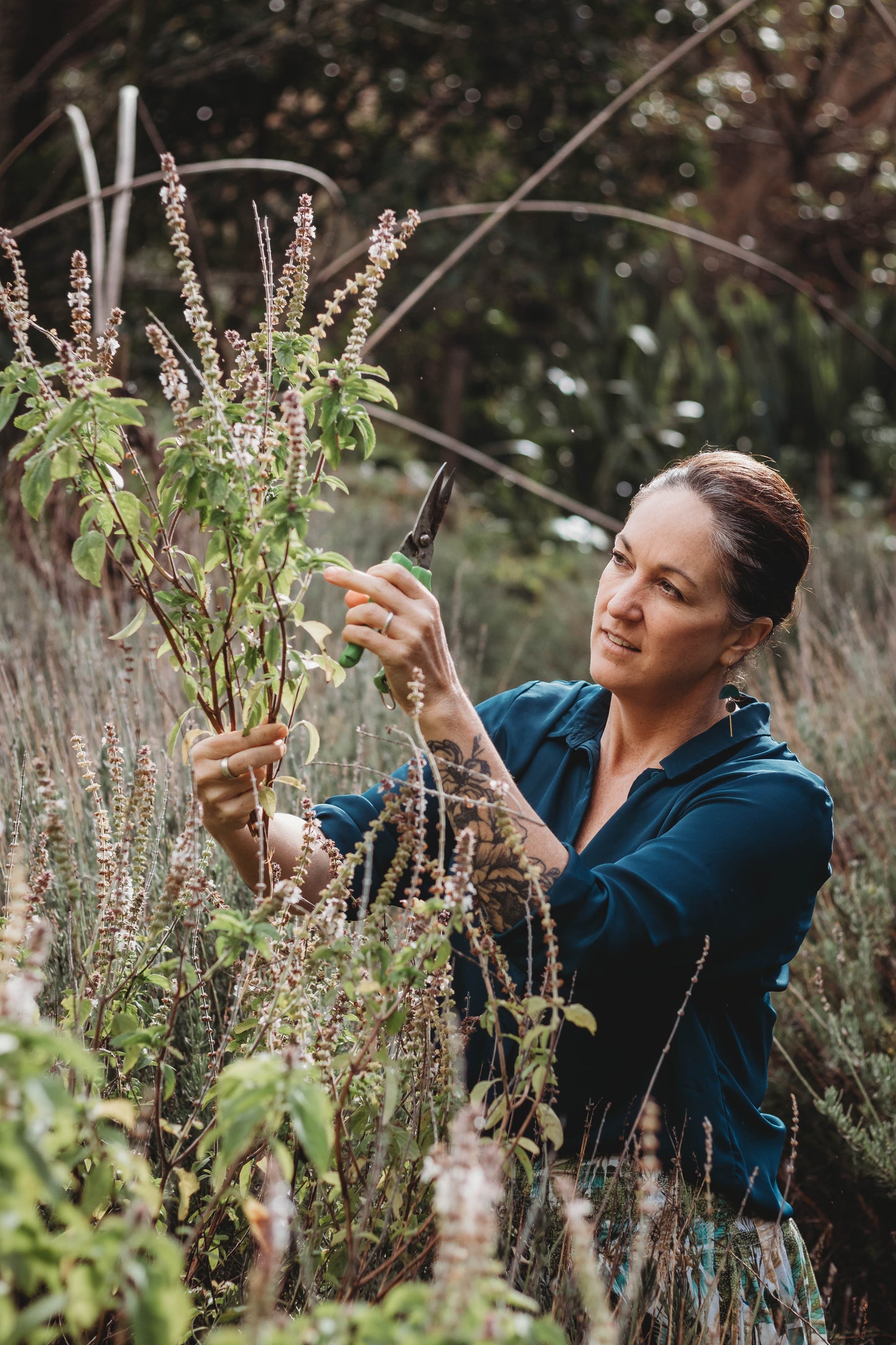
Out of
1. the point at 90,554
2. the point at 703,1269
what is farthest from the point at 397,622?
the point at 703,1269

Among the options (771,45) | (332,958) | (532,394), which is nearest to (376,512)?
(532,394)

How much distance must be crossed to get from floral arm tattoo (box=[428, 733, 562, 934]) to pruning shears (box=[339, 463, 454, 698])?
14cm

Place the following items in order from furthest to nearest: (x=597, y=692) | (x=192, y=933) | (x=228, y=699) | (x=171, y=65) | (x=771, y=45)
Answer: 1. (x=771, y=45)
2. (x=171, y=65)
3. (x=597, y=692)
4. (x=192, y=933)
5. (x=228, y=699)

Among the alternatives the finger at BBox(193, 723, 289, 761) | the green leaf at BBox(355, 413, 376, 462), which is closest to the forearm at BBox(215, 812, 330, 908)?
the finger at BBox(193, 723, 289, 761)

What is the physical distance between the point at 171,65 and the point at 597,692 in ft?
19.8

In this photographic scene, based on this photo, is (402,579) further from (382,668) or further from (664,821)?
(664,821)

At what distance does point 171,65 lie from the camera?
21.7 ft

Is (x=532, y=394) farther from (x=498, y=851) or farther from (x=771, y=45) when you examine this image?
(x=498, y=851)

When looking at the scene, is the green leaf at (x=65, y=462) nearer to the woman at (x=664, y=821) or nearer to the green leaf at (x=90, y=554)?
the green leaf at (x=90, y=554)

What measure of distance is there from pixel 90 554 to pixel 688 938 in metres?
0.94

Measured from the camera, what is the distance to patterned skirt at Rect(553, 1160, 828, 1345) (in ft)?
4.83

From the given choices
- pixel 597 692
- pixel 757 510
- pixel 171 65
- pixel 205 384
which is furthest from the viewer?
pixel 171 65

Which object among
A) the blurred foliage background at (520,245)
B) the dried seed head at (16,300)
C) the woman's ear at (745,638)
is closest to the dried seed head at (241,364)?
the dried seed head at (16,300)

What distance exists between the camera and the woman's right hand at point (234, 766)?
4.52 feet
